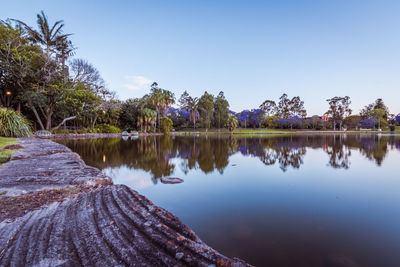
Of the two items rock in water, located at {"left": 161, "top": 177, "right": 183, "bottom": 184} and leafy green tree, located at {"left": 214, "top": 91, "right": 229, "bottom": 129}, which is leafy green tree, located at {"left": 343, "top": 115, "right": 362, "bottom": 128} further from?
A: rock in water, located at {"left": 161, "top": 177, "right": 183, "bottom": 184}

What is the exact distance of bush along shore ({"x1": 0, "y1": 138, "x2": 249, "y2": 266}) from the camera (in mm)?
1257

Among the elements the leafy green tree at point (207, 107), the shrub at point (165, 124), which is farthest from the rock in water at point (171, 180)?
the leafy green tree at point (207, 107)

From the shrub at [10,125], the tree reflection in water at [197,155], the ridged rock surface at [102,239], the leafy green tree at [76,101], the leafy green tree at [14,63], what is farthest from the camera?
the leafy green tree at [76,101]

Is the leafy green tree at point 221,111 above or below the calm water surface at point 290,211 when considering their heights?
above

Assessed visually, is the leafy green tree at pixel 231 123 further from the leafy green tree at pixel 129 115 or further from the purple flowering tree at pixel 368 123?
the purple flowering tree at pixel 368 123

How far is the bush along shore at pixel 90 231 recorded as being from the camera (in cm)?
126

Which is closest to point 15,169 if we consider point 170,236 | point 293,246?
point 170,236

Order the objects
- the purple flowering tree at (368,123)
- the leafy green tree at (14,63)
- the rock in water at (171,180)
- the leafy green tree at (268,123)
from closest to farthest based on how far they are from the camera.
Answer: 1. the rock in water at (171,180)
2. the leafy green tree at (14,63)
3. the purple flowering tree at (368,123)
4. the leafy green tree at (268,123)

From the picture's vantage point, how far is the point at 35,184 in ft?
9.00

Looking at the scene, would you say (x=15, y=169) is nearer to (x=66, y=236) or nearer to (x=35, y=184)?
(x=35, y=184)

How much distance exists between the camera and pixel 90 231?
1611 mm

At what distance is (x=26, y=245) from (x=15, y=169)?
120 inches

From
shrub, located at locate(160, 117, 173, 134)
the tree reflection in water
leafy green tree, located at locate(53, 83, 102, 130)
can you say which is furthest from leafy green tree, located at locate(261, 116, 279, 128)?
leafy green tree, located at locate(53, 83, 102, 130)

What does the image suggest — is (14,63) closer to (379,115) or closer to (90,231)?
(90,231)
